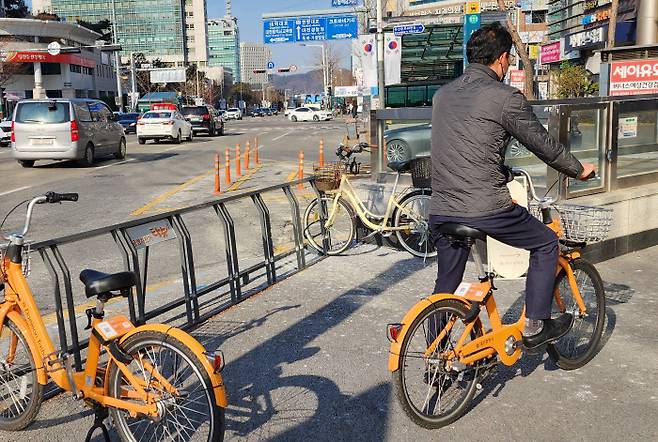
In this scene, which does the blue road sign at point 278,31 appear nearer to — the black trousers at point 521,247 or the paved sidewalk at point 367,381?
the paved sidewalk at point 367,381

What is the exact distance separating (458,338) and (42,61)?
86.2 metres

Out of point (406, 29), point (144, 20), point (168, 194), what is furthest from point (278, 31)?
point (144, 20)

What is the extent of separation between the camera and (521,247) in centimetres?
401

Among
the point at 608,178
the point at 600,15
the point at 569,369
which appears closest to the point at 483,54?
the point at 569,369

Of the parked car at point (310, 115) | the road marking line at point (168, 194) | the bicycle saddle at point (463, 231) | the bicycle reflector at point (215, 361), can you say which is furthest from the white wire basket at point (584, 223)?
the parked car at point (310, 115)

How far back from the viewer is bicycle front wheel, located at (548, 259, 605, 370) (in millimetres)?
4441

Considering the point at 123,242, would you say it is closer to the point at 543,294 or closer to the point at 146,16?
the point at 543,294

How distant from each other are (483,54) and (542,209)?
1.15 m

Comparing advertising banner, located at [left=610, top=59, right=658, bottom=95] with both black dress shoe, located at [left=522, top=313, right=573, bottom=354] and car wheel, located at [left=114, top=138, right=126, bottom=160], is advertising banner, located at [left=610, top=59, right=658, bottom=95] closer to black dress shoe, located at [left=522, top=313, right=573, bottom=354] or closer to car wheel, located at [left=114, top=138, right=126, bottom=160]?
car wheel, located at [left=114, top=138, right=126, bottom=160]

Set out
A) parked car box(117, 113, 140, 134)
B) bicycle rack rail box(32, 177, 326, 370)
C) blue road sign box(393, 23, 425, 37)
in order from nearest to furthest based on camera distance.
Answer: bicycle rack rail box(32, 177, 326, 370) < blue road sign box(393, 23, 425, 37) < parked car box(117, 113, 140, 134)

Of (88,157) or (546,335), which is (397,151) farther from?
(88,157)

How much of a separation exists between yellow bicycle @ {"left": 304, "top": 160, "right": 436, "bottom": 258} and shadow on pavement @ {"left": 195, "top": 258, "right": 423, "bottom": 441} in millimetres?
2612

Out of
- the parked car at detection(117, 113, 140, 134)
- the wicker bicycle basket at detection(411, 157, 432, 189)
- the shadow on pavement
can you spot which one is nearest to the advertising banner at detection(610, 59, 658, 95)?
the wicker bicycle basket at detection(411, 157, 432, 189)

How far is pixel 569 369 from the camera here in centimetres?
470
